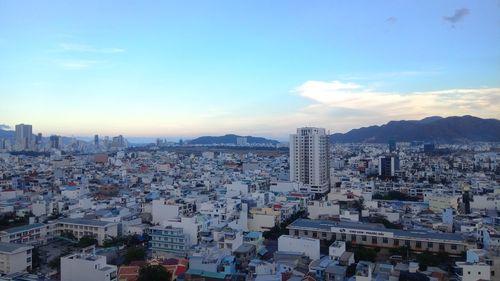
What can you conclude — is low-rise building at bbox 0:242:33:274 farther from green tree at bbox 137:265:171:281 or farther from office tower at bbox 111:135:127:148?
office tower at bbox 111:135:127:148

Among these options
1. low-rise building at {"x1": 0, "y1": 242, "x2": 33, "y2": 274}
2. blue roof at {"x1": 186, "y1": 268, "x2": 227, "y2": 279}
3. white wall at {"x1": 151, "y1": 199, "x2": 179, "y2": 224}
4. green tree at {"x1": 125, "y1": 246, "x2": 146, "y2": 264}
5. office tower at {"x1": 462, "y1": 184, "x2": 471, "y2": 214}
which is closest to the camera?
blue roof at {"x1": 186, "y1": 268, "x2": 227, "y2": 279}

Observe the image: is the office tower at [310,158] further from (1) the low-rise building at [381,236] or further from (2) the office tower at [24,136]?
(2) the office tower at [24,136]

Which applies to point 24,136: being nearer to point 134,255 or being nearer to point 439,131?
point 134,255

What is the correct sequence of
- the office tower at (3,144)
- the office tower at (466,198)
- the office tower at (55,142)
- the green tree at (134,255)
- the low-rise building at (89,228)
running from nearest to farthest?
the green tree at (134,255) < the low-rise building at (89,228) < the office tower at (466,198) < the office tower at (3,144) < the office tower at (55,142)

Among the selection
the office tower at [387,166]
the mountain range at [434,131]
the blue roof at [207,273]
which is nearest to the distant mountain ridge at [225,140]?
the mountain range at [434,131]

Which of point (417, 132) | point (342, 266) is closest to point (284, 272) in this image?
point (342, 266)

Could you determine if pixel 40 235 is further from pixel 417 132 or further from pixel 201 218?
pixel 417 132

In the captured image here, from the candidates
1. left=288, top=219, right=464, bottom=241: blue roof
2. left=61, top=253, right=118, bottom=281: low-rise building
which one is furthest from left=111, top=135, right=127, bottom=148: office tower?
left=61, top=253, right=118, bottom=281: low-rise building
